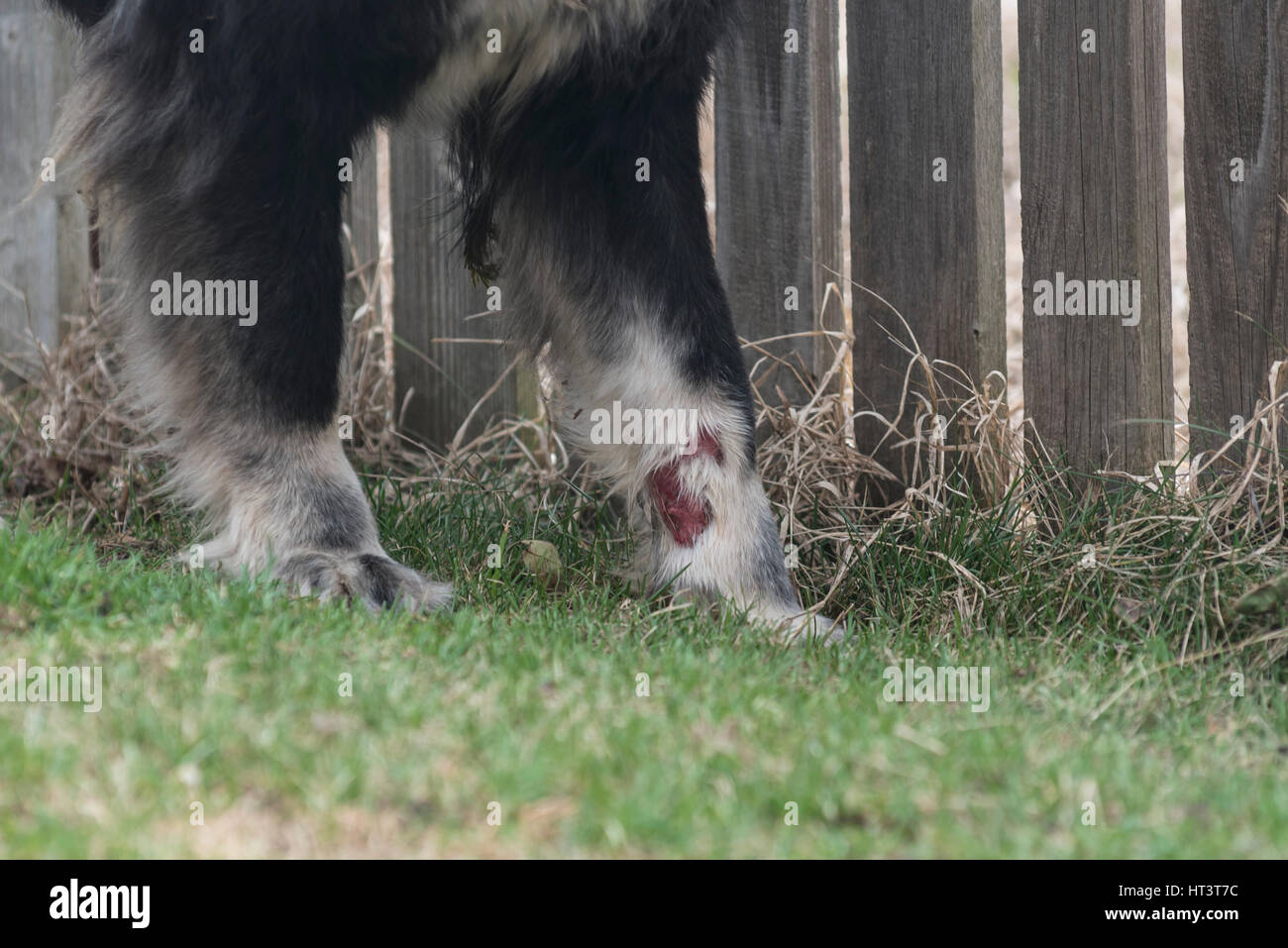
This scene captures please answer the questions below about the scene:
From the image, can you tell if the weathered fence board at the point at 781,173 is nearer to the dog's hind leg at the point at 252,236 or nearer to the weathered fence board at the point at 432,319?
the weathered fence board at the point at 432,319

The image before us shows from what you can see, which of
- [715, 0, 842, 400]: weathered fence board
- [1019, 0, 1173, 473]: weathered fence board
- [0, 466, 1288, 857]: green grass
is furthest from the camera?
[715, 0, 842, 400]: weathered fence board

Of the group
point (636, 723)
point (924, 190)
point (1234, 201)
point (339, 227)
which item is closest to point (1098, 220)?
point (1234, 201)

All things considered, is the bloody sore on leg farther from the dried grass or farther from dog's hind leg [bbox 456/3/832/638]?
the dried grass

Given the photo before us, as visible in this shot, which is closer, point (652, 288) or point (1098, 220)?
point (652, 288)

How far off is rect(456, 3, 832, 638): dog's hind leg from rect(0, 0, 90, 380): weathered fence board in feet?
6.78

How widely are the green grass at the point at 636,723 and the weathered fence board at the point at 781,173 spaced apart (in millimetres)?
933

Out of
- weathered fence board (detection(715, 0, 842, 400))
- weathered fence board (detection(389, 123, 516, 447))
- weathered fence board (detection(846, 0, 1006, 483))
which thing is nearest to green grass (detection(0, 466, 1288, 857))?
weathered fence board (detection(846, 0, 1006, 483))

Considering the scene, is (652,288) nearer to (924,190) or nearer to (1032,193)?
(924,190)

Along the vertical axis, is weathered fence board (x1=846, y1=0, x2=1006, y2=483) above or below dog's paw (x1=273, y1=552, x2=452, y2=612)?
above

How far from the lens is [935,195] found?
3.18 meters

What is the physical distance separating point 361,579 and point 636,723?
853 millimetres

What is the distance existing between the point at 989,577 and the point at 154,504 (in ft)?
6.59

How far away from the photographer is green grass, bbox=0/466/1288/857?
1.47m

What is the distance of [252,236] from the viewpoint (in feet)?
8.05
